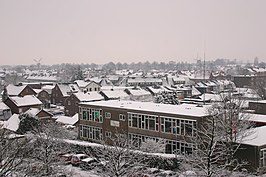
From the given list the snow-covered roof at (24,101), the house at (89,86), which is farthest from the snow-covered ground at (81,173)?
the house at (89,86)

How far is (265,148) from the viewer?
786 inches

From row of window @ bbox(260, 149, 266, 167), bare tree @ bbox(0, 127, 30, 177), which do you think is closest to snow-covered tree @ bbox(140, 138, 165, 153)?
row of window @ bbox(260, 149, 266, 167)

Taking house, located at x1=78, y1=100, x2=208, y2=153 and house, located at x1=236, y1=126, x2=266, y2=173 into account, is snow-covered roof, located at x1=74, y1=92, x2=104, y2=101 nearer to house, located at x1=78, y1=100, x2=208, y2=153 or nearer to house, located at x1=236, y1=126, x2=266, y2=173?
house, located at x1=78, y1=100, x2=208, y2=153

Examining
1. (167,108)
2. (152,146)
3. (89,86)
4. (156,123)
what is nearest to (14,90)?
(89,86)

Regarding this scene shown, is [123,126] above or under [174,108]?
under

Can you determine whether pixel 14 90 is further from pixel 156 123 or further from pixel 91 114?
pixel 156 123

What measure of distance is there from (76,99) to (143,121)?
2118 centimetres

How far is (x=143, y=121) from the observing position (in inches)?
1075

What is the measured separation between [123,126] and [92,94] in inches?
791

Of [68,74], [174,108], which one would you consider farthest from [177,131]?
[68,74]

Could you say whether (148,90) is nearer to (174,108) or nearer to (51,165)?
(174,108)

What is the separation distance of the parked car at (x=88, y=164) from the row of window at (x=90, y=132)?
8.01m

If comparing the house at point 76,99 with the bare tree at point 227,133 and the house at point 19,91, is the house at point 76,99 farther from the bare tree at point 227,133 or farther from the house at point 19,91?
the bare tree at point 227,133

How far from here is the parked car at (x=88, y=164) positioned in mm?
21425
